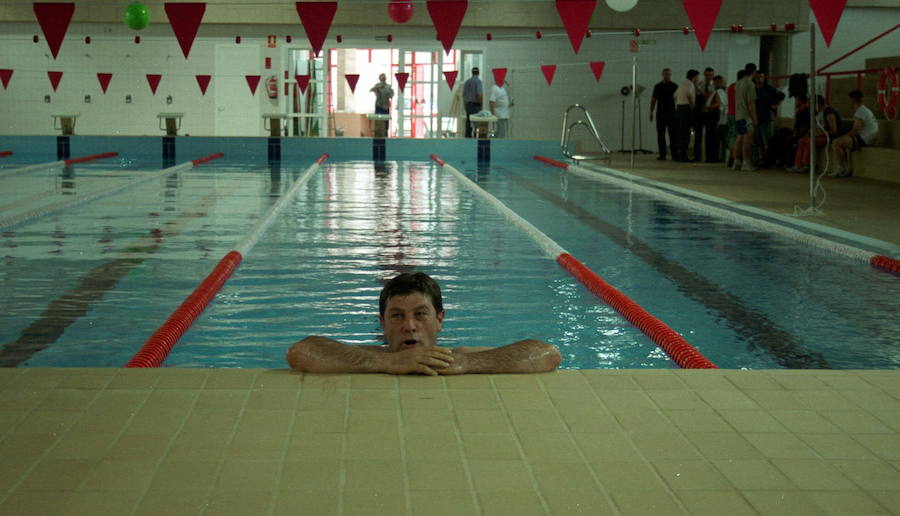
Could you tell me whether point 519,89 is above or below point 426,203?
above

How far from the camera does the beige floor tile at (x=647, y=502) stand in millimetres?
1930

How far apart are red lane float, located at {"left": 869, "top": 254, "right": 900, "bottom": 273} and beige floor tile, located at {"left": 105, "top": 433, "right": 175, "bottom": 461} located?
468 centimetres

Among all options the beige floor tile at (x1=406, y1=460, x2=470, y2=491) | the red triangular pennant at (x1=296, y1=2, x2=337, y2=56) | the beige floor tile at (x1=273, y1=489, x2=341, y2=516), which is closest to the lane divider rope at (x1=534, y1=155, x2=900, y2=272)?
the red triangular pennant at (x1=296, y1=2, x2=337, y2=56)

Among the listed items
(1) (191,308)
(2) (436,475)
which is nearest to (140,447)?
(2) (436,475)

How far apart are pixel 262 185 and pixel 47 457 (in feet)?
30.2

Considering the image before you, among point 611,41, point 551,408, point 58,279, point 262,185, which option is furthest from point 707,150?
point 551,408

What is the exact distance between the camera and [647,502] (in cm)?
197

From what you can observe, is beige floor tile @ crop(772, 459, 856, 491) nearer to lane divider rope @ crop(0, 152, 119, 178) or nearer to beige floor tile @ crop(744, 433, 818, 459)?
beige floor tile @ crop(744, 433, 818, 459)

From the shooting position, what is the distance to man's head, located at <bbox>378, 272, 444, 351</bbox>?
9.96ft

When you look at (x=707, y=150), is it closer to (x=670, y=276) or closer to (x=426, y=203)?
(x=426, y=203)

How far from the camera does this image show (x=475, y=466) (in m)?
2.15

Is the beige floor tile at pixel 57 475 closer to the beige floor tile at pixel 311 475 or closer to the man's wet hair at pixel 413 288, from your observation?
the beige floor tile at pixel 311 475

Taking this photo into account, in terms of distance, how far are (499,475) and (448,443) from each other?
0.69 feet

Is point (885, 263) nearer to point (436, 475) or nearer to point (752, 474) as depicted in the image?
point (752, 474)
